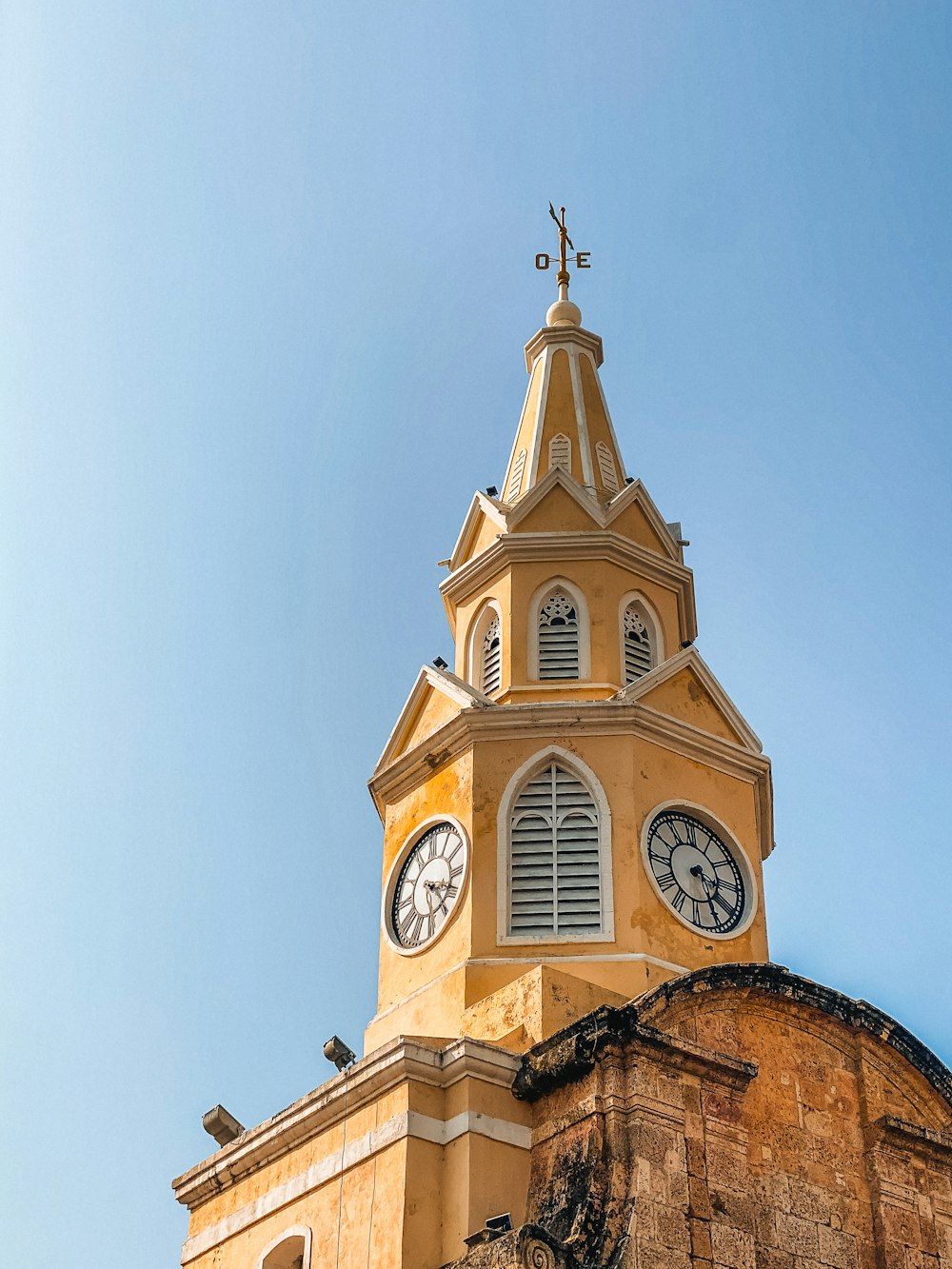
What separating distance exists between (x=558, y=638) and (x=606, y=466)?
155 inches

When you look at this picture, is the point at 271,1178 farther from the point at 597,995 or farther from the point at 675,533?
the point at 675,533

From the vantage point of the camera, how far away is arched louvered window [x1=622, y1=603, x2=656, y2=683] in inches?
1039

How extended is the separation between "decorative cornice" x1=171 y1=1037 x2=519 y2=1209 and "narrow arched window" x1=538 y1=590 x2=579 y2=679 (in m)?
6.67

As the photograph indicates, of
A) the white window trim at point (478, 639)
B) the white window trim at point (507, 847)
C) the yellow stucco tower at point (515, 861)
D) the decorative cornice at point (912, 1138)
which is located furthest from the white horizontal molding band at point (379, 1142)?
the white window trim at point (478, 639)

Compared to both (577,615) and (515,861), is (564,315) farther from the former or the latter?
(515,861)

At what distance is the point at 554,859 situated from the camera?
23.7 m

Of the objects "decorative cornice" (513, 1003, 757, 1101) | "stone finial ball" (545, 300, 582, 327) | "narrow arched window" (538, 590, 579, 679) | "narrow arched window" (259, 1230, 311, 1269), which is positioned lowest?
"narrow arched window" (259, 1230, 311, 1269)

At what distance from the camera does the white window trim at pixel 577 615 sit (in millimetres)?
25906

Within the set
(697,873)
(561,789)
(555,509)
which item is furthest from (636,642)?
(697,873)

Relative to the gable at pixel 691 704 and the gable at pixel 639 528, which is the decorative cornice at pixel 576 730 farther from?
the gable at pixel 639 528

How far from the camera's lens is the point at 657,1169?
1917 centimetres

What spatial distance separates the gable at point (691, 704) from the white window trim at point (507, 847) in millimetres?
1498

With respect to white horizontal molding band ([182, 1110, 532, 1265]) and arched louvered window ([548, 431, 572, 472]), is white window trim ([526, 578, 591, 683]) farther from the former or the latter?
white horizontal molding band ([182, 1110, 532, 1265])

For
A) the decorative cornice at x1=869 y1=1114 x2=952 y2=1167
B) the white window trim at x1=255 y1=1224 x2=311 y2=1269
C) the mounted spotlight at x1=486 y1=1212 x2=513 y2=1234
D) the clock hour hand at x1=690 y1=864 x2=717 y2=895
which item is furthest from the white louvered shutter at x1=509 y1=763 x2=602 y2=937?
the mounted spotlight at x1=486 y1=1212 x2=513 y2=1234
